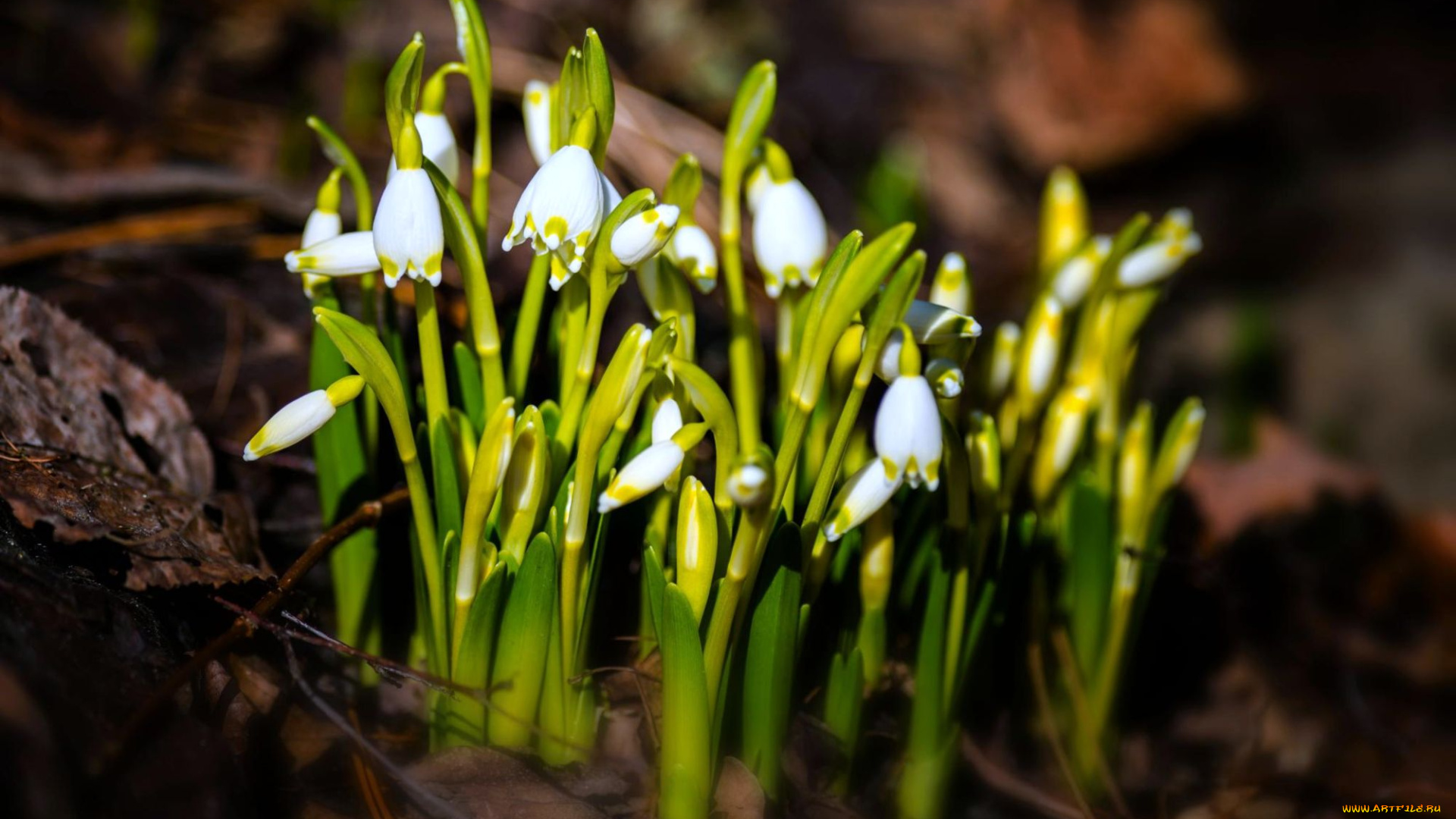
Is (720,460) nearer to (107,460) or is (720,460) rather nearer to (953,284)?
(953,284)

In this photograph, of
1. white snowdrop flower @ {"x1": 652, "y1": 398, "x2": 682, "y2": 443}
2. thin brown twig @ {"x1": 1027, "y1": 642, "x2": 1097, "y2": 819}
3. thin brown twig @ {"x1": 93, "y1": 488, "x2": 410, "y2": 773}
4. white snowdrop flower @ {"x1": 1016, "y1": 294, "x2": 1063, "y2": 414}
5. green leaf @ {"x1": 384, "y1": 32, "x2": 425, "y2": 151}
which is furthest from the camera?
thin brown twig @ {"x1": 1027, "y1": 642, "x2": 1097, "y2": 819}

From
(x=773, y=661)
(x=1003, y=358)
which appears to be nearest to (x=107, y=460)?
(x=773, y=661)

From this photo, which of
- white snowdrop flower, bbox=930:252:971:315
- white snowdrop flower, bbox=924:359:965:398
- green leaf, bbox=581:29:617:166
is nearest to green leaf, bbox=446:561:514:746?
green leaf, bbox=581:29:617:166

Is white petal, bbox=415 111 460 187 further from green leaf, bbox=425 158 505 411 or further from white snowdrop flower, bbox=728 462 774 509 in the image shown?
white snowdrop flower, bbox=728 462 774 509

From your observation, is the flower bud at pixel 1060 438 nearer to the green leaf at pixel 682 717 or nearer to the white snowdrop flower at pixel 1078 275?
the white snowdrop flower at pixel 1078 275

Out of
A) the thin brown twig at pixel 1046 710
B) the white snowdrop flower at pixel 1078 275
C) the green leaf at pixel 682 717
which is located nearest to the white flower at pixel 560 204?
the green leaf at pixel 682 717

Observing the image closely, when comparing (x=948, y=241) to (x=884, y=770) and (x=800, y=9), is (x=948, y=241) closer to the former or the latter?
(x=800, y=9)

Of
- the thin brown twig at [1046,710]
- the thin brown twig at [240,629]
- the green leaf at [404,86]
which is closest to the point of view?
the thin brown twig at [240,629]
